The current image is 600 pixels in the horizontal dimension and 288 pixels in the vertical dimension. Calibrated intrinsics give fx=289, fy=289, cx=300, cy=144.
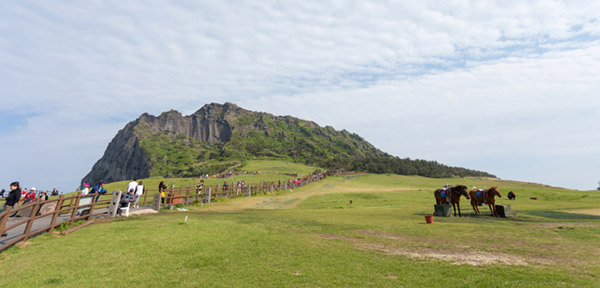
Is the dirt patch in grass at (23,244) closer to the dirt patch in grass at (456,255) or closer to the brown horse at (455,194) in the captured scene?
the dirt patch in grass at (456,255)

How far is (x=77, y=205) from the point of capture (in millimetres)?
12320

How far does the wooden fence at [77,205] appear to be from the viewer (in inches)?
371

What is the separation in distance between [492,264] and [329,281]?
4.56m

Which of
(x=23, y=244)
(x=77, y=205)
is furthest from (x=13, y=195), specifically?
(x=23, y=244)

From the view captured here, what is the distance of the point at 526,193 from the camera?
40.0 m

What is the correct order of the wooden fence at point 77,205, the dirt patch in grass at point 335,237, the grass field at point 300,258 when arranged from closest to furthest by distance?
the grass field at point 300,258 < the wooden fence at point 77,205 < the dirt patch in grass at point 335,237

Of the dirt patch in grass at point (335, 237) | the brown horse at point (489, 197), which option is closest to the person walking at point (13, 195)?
the dirt patch in grass at point (335, 237)

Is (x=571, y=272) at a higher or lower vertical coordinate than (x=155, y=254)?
higher

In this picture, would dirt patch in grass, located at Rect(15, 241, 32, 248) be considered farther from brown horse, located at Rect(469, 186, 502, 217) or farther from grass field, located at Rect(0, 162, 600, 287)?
brown horse, located at Rect(469, 186, 502, 217)

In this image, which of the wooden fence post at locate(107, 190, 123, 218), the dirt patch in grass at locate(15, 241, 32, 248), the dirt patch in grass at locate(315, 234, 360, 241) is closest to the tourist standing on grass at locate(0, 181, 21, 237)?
the wooden fence post at locate(107, 190, 123, 218)

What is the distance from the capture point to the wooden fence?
9.43 m

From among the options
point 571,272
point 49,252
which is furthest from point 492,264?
point 49,252

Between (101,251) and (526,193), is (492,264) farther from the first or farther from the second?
(526,193)

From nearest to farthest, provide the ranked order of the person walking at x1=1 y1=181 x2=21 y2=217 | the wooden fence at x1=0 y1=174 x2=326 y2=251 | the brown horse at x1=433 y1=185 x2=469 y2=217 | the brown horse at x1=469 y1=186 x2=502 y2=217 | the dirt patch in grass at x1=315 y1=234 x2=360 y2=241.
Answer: the wooden fence at x1=0 y1=174 x2=326 y2=251 < the dirt patch in grass at x1=315 y1=234 x2=360 y2=241 < the person walking at x1=1 y1=181 x2=21 y2=217 < the brown horse at x1=469 y1=186 x2=502 y2=217 < the brown horse at x1=433 y1=185 x2=469 y2=217
